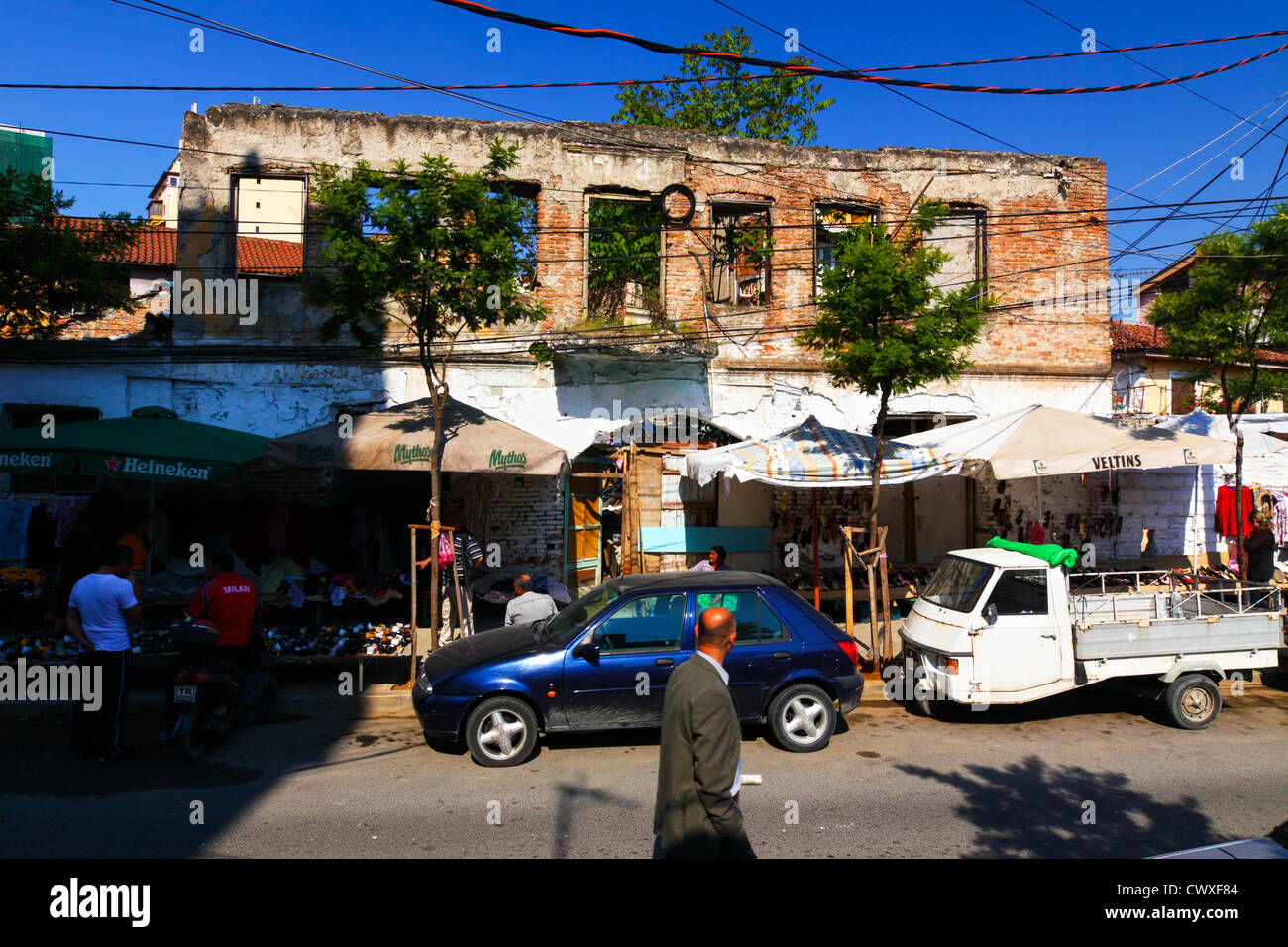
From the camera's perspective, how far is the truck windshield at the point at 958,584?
8174 millimetres

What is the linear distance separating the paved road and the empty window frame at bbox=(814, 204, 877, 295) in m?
9.84

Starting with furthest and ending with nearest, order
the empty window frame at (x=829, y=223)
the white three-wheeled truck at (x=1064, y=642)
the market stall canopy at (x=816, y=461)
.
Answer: the empty window frame at (x=829, y=223) → the market stall canopy at (x=816, y=461) → the white three-wheeled truck at (x=1064, y=642)

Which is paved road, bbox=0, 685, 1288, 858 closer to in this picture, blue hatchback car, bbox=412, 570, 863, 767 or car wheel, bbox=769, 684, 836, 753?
car wheel, bbox=769, 684, 836, 753

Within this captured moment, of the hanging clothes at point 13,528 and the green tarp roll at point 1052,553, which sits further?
the hanging clothes at point 13,528

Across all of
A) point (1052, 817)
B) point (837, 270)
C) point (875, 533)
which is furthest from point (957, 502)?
point (1052, 817)

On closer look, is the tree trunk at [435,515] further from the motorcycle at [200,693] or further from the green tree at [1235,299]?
the green tree at [1235,299]

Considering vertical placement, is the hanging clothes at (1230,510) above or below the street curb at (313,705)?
above

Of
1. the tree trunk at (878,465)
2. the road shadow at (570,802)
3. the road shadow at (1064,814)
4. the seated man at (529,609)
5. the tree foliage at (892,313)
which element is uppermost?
the tree foliage at (892,313)

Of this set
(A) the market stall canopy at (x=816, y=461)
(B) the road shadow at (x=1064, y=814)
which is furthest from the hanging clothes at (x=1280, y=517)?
(B) the road shadow at (x=1064, y=814)

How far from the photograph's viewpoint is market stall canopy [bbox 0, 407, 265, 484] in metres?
9.11

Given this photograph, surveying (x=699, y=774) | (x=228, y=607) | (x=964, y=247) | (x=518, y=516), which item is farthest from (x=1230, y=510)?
(x=228, y=607)

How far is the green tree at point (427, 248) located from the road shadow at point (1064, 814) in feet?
19.5

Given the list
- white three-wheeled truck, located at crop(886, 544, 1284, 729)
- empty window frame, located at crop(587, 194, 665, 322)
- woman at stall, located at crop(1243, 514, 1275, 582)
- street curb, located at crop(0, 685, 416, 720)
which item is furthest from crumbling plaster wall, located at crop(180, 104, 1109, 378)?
white three-wheeled truck, located at crop(886, 544, 1284, 729)

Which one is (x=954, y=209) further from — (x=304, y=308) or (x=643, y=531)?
(x=304, y=308)
